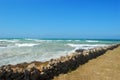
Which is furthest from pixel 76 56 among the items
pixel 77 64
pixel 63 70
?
pixel 63 70

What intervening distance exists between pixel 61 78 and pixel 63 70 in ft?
4.04

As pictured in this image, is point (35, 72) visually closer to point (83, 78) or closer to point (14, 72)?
point (14, 72)

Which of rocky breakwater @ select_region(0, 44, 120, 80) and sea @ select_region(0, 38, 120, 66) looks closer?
rocky breakwater @ select_region(0, 44, 120, 80)

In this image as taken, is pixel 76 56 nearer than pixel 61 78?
No

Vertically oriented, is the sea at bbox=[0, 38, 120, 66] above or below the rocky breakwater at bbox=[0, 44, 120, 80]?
below

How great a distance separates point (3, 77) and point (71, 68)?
5.01 m

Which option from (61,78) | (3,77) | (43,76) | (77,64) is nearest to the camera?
(3,77)

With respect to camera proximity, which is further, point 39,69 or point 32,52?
point 32,52

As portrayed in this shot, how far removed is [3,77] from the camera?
287 inches

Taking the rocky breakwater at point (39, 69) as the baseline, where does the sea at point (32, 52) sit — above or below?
below

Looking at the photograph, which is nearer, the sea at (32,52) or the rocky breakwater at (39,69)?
the rocky breakwater at (39,69)

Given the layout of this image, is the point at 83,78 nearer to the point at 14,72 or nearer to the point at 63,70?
the point at 63,70

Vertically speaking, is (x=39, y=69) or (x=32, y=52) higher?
(x=39, y=69)

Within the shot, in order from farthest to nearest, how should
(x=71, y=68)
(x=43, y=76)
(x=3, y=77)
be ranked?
(x=71, y=68), (x=43, y=76), (x=3, y=77)
